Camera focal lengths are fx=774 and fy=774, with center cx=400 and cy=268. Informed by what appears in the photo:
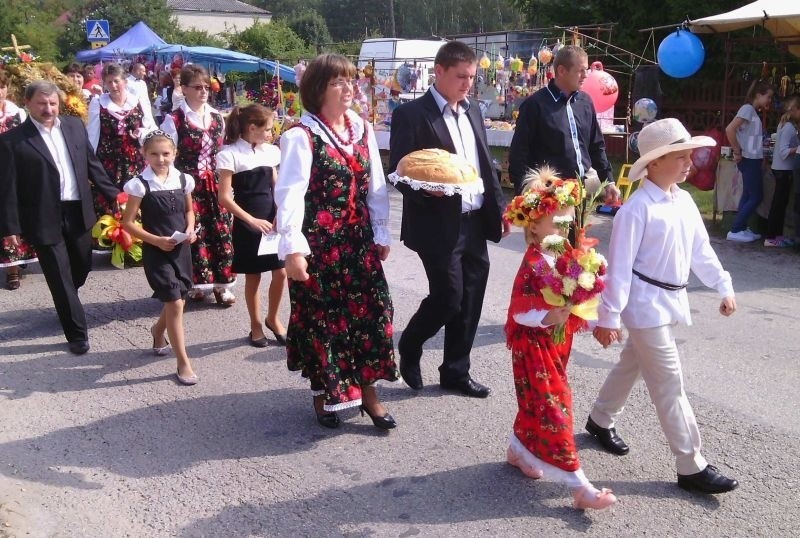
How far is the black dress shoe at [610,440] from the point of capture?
12.8 ft

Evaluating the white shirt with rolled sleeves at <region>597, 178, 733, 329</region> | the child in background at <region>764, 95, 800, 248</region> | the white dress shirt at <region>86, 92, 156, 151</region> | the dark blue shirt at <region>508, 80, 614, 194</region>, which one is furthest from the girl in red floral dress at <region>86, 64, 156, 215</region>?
the child in background at <region>764, 95, 800, 248</region>

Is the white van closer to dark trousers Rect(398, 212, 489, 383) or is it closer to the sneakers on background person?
the sneakers on background person

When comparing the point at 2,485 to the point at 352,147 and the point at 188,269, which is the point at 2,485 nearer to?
the point at 188,269

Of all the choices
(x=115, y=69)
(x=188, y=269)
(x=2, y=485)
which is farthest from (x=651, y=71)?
(x=2, y=485)

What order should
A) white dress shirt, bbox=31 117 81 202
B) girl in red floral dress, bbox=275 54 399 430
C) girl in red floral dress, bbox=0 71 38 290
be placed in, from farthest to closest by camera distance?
girl in red floral dress, bbox=0 71 38 290, white dress shirt, bbox=31 117 81 202, girl in red floral dress, bbox=275 54 399 430

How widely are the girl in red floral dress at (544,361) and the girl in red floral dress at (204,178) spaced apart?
11.8 ft

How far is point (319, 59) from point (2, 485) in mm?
2633

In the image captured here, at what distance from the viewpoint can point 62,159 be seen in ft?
18.8

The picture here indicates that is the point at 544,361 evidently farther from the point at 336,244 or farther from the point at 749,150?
the point at 749,150

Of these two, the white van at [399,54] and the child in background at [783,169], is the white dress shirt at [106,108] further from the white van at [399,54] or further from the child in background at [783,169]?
the white van at [399,54]

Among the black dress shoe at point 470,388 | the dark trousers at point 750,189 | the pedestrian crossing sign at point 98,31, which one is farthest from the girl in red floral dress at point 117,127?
the pedestrian crossing sign at point 98,31

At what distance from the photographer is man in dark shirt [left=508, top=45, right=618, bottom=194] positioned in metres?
4.94

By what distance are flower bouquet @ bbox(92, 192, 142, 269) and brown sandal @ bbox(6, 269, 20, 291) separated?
867 millimetres

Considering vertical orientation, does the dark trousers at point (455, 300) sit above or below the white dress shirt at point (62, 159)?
below
